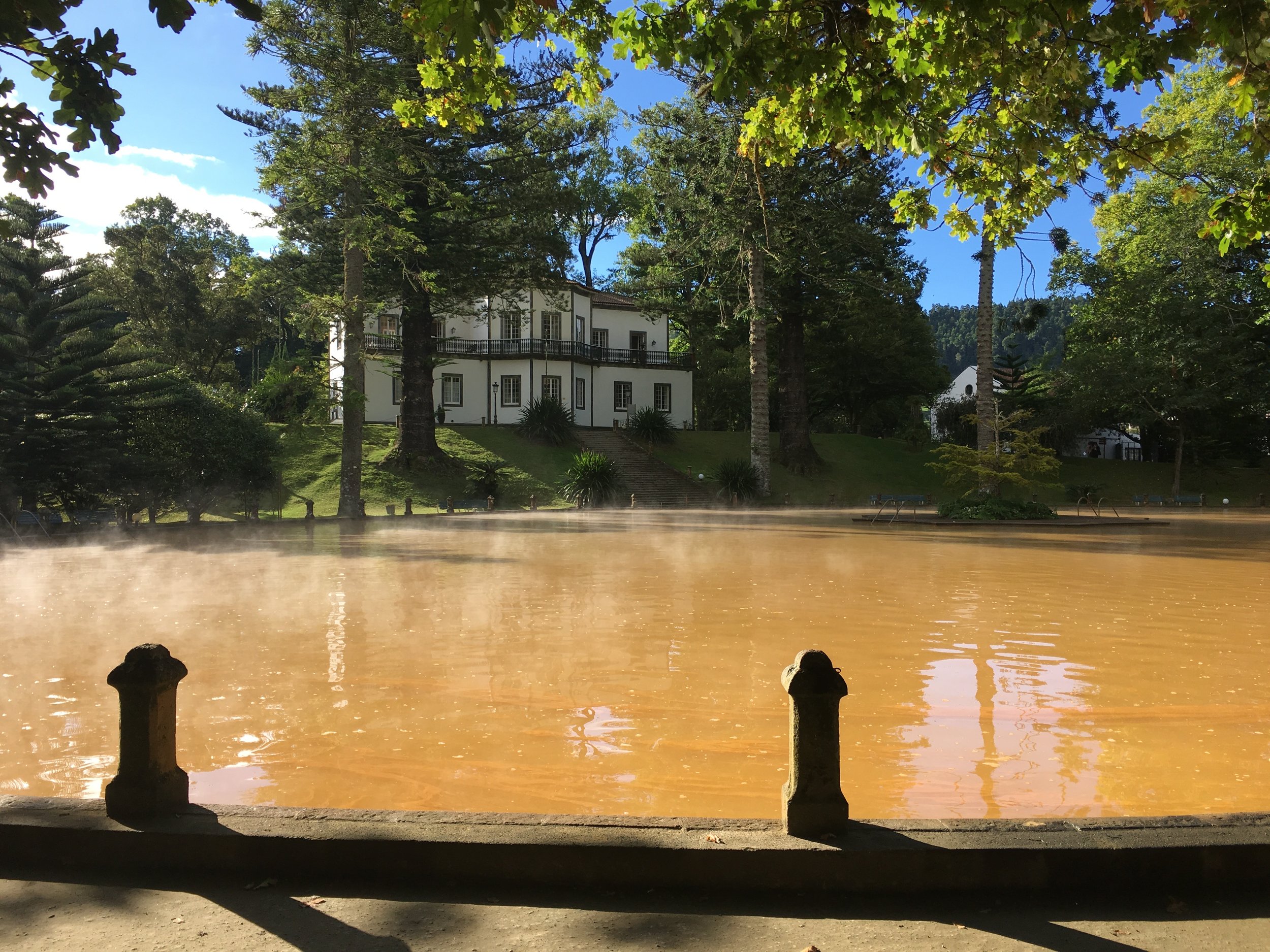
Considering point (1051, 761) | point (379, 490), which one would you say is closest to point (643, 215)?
point (379, 490)

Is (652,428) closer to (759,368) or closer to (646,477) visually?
(646,477)

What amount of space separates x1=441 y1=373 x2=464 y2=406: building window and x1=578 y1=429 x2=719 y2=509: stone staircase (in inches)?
284

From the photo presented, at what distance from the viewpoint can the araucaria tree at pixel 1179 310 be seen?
34.8 m

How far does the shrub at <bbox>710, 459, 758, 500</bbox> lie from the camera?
31781 millimetres

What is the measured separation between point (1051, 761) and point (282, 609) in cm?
777

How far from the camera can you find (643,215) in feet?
127

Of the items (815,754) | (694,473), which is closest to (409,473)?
(694,473)

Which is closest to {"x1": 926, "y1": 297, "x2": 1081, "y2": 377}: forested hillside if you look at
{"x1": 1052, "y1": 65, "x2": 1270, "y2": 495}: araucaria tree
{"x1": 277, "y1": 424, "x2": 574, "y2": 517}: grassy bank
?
{"x1": 1052, "y1": 65, "x2": 1270, "y2": 495}: araucaria tree

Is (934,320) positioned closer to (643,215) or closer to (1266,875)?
(643,215)

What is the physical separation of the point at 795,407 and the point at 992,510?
15.2 meters

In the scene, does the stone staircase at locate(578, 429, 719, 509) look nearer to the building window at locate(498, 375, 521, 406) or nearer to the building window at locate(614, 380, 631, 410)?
the building window at locate(498, 375, 521, 406)

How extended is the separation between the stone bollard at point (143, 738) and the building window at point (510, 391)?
132ft

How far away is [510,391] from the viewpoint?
43.7 metres

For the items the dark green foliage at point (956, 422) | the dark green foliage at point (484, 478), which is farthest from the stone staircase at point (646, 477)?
the dark green foliage at point (956, 422)
